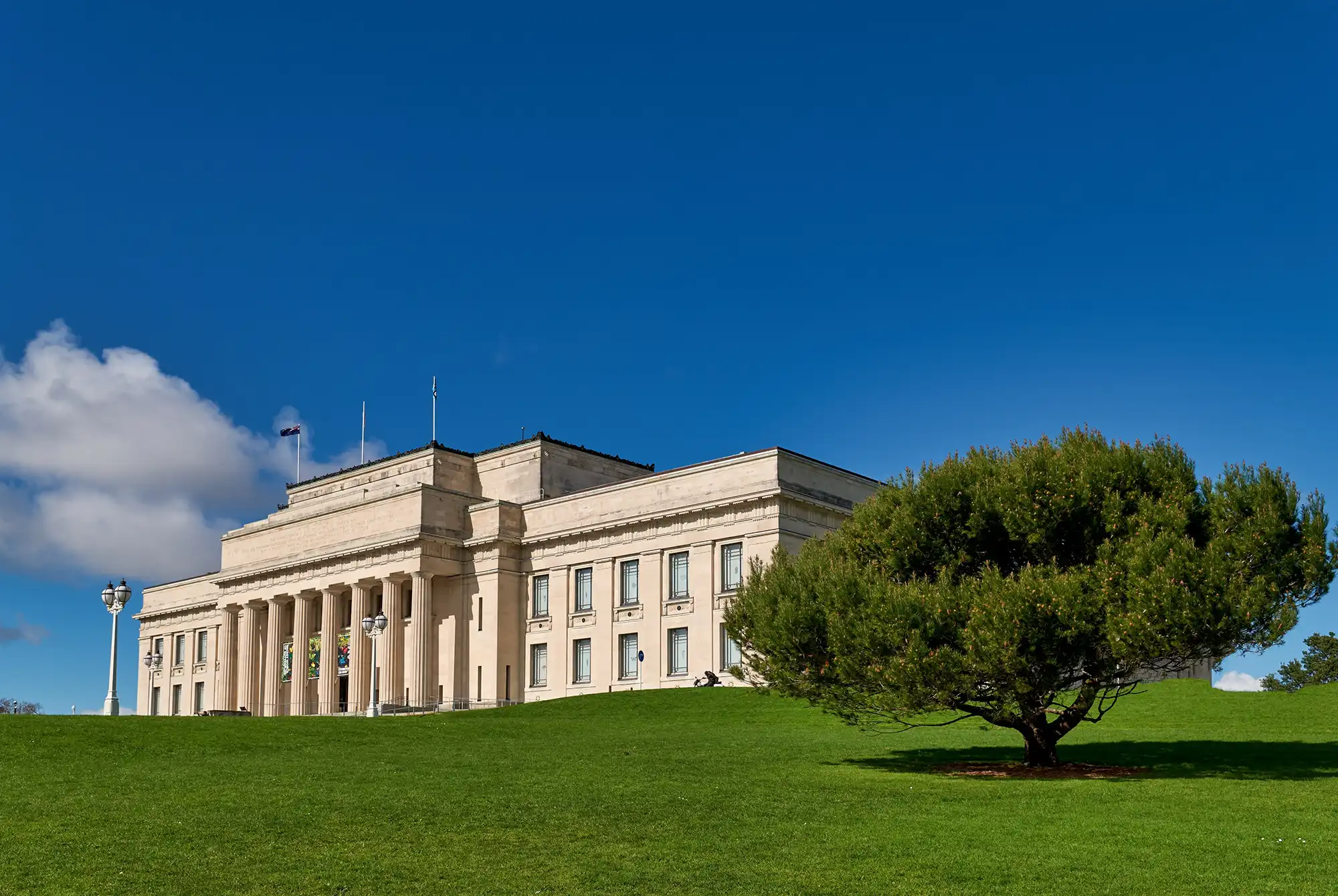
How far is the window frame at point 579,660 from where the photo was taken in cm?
6906

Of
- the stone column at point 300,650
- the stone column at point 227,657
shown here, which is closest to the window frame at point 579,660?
the stone column at point 300,650

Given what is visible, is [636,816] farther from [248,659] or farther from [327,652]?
[248,659]

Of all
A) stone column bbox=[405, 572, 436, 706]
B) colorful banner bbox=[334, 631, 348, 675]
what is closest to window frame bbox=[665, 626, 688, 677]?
stone column bbox=[405, 572, 436, 706]

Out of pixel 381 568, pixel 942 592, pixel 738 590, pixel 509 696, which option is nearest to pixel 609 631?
pixel 509 696

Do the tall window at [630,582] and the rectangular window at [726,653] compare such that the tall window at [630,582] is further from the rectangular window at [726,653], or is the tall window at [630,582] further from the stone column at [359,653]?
the stone column at [359,653]

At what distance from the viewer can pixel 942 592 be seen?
90.4 ft

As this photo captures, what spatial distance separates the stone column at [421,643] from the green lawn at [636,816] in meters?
34.8

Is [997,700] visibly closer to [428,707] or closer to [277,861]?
[277,861]

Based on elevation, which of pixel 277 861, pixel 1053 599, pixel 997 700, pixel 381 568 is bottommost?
pixel 277 861

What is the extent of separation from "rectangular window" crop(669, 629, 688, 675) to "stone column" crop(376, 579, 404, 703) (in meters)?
16.6

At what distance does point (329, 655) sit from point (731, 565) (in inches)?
1063

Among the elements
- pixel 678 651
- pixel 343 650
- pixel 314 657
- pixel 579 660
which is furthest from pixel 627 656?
pixel 314 657

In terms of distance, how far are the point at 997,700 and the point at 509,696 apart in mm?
47058

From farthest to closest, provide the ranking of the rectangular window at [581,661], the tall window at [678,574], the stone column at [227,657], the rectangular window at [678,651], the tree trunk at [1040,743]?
1. the stone column at [227,657]
2. the rectangular window at [581,661]
3. the tall window at [678,574]
4. the rectangular window at [678,651]
5. the tree trunk at [1040,743]
